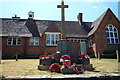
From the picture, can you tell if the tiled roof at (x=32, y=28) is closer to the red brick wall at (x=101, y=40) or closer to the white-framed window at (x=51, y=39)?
the white-framed window at (x=51, y=39)

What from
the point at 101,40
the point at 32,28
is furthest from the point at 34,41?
the point at 101,40

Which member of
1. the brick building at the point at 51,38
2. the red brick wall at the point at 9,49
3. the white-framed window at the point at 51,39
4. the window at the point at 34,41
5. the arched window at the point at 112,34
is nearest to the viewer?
the brick building at the point at 51,38

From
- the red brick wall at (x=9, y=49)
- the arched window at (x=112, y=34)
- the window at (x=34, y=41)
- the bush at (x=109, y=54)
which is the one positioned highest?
the arched window at (x=112, y=34)

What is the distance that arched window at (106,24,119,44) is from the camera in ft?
66.8

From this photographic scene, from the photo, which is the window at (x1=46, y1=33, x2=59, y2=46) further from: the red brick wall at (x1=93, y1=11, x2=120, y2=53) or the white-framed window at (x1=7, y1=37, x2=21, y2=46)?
the red brick wall at (x1=93, y1=11, x2=120, y2=53)

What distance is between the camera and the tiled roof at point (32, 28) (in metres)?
21.5

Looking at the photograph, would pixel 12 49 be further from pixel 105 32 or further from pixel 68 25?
pixel 105 32

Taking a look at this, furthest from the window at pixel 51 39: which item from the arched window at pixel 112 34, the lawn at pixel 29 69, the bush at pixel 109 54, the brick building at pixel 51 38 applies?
the lawn at pixel 29 69

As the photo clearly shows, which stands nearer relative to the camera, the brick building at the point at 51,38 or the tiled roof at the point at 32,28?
the brick building at the point at 51,38

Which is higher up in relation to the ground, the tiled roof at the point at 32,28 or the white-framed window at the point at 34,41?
the tiled roof at the point at 32,28

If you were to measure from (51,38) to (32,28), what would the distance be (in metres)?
4.76

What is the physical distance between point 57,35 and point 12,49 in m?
8.81

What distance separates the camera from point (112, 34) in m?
20.6

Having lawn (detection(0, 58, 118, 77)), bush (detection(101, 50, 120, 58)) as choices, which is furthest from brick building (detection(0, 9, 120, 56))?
lawn (detection(0, 58, 118, 77))
